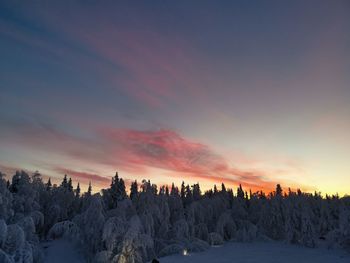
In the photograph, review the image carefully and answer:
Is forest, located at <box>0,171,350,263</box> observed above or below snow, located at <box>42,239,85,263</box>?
above

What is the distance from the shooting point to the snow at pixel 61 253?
4084cm

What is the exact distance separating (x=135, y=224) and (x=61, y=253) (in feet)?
68.9

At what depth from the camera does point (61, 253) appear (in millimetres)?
43344

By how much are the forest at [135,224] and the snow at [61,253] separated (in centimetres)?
223

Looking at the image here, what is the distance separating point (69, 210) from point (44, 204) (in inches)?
386

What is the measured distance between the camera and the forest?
28.1 meters

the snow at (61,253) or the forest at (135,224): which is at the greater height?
the forest at (135,224)

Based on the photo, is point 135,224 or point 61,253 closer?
point 135,224

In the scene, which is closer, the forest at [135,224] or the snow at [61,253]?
the forest at [135,224]

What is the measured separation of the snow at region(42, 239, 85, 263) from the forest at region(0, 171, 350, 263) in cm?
223

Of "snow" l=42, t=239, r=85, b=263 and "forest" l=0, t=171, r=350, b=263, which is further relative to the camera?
"snow" l=42, t=239, r=85, b=263

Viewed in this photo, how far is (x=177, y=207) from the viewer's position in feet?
180

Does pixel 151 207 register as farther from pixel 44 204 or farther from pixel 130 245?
pixel 44 204

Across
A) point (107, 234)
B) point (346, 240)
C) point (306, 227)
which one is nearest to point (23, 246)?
point (107, 234)
